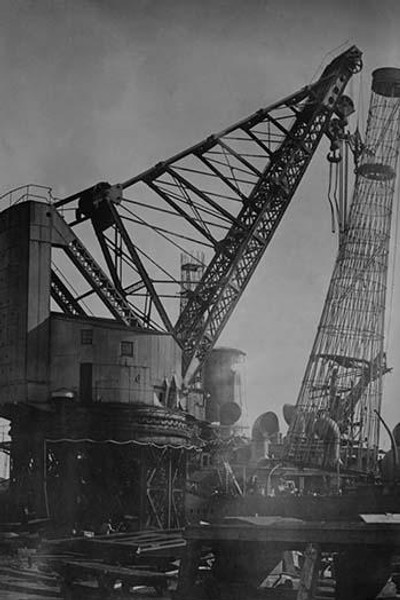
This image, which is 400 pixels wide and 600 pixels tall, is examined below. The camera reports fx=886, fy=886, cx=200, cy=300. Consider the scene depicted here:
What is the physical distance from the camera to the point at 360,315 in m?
57.2

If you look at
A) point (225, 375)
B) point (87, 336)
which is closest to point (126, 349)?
point (87, 336)

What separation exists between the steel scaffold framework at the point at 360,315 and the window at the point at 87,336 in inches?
789

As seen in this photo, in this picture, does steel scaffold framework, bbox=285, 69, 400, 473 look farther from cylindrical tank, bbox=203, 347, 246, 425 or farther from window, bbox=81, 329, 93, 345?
window, bbox=81, 329, 93, 345

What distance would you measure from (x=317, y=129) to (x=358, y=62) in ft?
14.7

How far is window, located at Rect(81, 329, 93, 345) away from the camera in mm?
38656

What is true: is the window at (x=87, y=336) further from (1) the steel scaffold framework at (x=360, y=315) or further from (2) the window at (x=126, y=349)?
(1) the steel scaffold framework at (x=360, y=315)

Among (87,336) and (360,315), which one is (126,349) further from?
(360,315)

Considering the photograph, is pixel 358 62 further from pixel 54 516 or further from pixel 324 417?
pixel 54 516

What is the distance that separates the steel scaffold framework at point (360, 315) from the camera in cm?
5528

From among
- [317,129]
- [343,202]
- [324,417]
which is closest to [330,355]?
[324,417]

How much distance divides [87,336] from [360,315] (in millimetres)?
23976

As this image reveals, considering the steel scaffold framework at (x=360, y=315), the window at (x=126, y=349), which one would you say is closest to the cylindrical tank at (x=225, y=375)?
the steel scaffold framework at (x=360, y=315)

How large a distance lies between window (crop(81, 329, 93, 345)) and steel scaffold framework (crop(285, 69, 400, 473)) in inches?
789

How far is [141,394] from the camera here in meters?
39.1
